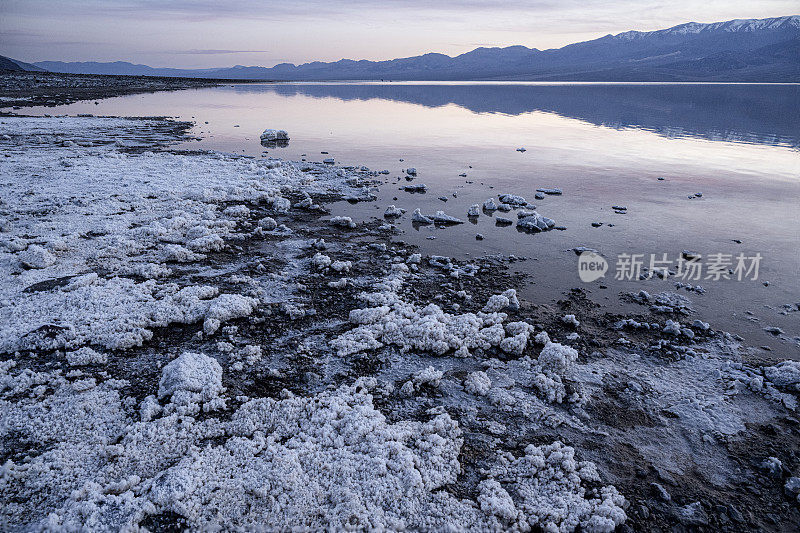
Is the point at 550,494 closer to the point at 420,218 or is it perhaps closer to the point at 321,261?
the point at 321,261

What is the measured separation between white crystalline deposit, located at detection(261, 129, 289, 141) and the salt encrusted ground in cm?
1624

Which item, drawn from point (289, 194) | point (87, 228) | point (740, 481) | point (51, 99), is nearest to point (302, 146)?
point (289, 194)

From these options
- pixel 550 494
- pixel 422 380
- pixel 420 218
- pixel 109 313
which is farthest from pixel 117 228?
pixel 550 494

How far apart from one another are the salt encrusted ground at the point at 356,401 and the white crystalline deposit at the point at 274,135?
639 inches

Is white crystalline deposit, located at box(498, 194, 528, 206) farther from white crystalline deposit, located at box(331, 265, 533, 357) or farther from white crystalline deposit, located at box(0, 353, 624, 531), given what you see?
white crystalline deposit, located at box(0, 353, 624, 531)

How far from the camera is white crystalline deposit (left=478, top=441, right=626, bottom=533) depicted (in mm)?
3705

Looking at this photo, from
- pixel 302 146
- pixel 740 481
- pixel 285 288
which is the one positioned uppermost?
pixel 302 146

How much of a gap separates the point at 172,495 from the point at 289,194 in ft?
34.6

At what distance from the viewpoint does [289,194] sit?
43.7ft

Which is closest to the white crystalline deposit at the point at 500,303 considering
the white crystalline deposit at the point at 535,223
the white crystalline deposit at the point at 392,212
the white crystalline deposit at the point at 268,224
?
the white crystalline deposit at the point at 535,223

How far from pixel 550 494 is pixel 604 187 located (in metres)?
13.5

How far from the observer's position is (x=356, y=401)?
4.93m

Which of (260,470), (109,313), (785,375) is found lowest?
(260,470)

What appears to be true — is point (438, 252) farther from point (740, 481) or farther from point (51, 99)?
point (51, 99)
